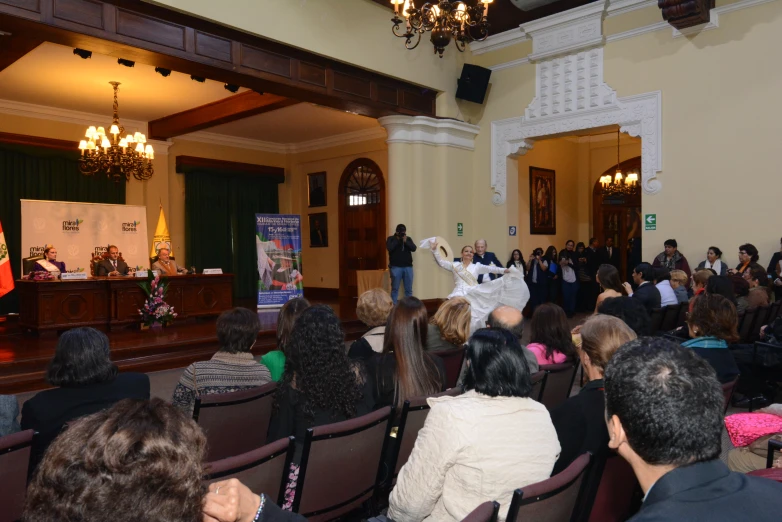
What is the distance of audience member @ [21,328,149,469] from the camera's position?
7.27ft

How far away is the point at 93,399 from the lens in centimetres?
230

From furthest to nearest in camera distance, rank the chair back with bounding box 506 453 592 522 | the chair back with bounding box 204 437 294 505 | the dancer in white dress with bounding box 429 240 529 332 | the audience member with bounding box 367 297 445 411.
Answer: the dancer in white dress with bounding box 429 240 529 332, the audience member with bounding box 367 297 445 411, the chair back with bounding box 204 437 294 505, the chair back with bounding box 506 453 592 522

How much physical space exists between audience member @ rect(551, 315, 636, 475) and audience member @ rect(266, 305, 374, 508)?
831mm

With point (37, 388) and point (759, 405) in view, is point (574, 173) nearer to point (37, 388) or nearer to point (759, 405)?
point (759, 405)

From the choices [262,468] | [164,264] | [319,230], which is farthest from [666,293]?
[319,230]

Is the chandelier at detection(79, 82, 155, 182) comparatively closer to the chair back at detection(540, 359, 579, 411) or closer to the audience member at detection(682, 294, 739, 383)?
the chair back at detection(540, 359, 579, 411)

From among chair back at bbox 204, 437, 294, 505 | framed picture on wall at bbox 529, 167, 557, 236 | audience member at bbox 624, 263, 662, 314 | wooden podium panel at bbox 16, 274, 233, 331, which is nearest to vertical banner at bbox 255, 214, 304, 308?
wooden podium panel at bbox 16, 274, 233, 331

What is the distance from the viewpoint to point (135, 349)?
6133 millimetres

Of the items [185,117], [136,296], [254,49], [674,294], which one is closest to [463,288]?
[674,294]

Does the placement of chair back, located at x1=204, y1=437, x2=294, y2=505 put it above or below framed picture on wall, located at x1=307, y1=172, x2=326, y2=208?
below

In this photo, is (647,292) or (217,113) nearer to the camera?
(647,292)

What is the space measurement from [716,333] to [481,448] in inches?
86.0

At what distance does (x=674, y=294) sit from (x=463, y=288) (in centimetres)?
228

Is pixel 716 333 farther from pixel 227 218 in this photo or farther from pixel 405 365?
pixel 227 218
